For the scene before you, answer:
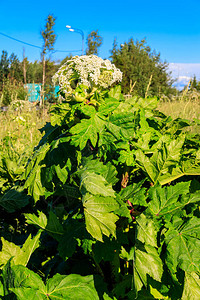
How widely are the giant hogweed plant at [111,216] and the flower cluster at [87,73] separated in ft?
0.17

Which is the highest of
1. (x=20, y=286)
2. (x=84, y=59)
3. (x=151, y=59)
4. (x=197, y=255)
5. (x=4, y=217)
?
(x=151, y=59)

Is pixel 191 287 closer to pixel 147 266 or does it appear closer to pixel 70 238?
pixel 147 266

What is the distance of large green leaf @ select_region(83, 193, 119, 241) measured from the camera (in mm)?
1020

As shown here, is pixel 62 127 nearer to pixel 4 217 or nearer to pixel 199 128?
pixel 4 217

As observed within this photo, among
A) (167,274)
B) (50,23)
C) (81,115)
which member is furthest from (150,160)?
(50,23)

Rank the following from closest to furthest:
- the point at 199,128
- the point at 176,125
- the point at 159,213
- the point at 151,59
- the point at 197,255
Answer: the point at 197,255 < the point at 159,213 < the point at 176,125 < the point at 199,128 < the point at 151,59

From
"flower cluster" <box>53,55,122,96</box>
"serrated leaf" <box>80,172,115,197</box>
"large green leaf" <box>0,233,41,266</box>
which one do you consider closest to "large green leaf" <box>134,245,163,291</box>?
"serrated leaf" <box>80,172,115,197</box>

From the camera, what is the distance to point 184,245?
3.19 ft

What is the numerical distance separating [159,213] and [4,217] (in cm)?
153

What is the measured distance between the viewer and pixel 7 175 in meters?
2.21

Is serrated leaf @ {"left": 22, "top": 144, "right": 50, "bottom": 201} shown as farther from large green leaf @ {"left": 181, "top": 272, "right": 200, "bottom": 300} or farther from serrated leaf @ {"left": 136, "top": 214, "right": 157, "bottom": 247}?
large green leaf @ {"left": 181, "top": 272, "right": 200, "bottom": 300}

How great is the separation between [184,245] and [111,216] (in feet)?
0.95

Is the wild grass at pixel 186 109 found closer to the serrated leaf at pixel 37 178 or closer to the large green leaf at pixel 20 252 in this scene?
the serrated leaf at pixel 37 178

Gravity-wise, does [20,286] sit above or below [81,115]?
below
